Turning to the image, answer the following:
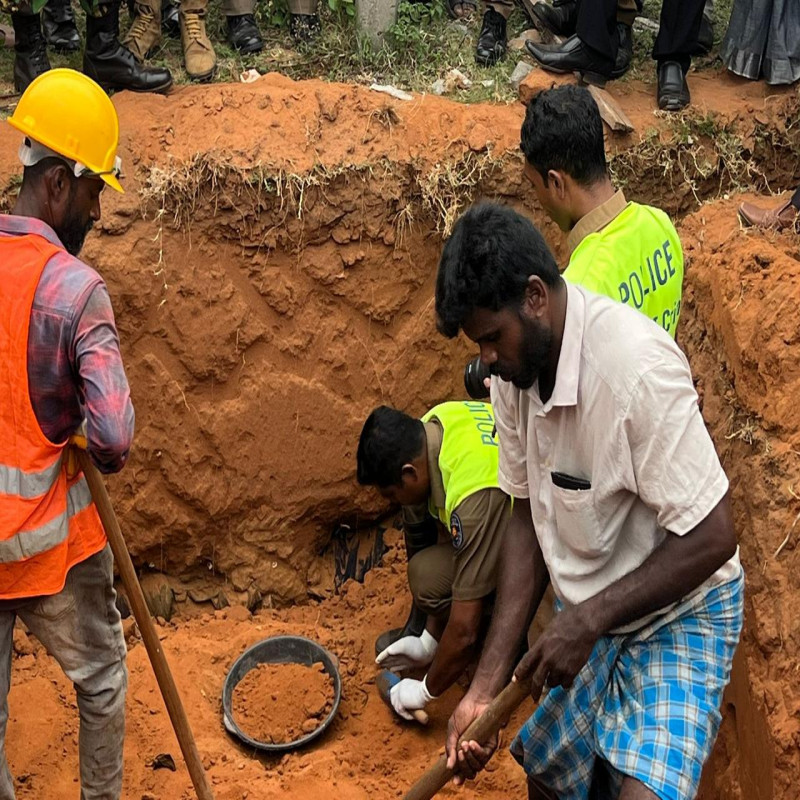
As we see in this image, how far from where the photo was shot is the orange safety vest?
2.80 metres

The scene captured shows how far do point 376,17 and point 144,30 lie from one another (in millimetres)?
1230

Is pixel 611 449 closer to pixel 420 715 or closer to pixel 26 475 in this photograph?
pixel 26 475

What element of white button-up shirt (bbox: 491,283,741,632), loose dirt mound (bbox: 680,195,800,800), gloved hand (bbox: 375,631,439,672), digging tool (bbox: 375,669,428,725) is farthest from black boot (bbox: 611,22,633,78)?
white button-up shirt (bbox: 491,283,741,632)

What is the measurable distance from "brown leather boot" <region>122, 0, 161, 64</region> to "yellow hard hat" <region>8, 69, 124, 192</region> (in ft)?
8.46

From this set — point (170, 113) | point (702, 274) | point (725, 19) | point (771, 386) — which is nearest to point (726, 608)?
point (771, 386)

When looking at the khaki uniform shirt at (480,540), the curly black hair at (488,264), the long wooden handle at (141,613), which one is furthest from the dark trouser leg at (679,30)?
the long wooden handle at (141,613)

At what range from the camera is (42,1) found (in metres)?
4.71

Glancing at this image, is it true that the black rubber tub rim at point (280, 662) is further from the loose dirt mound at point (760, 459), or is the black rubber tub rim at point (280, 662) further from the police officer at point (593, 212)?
the police officer at point (593, 212)

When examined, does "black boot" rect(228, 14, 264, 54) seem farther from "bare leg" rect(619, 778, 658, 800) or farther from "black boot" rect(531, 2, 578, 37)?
"bare leg" rect(619, 778, 658, 800)

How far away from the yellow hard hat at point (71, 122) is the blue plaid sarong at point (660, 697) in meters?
1.91

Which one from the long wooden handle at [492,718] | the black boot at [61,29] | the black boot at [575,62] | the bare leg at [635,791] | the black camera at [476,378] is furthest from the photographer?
the black boot at [61,29]

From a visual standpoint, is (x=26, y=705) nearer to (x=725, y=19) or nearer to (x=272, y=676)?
(x=272, y=676)

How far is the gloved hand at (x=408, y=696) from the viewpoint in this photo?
430 cm

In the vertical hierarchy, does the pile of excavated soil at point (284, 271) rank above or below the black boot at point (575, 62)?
below
